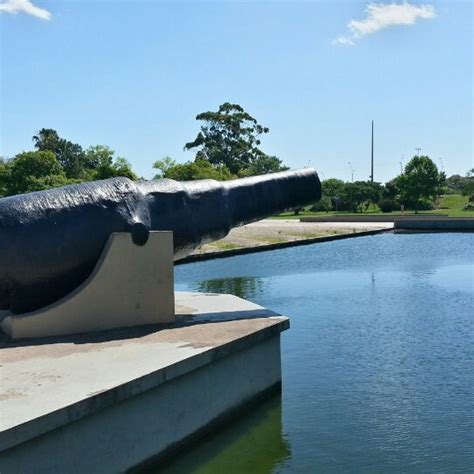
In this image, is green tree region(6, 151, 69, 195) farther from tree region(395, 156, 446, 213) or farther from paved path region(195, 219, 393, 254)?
tree region(395, 156, 446, 213)

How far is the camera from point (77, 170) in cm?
7019

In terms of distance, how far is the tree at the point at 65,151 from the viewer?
71.4 meters

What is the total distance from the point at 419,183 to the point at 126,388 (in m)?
59.5

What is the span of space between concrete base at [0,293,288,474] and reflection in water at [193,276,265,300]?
7.65 meters

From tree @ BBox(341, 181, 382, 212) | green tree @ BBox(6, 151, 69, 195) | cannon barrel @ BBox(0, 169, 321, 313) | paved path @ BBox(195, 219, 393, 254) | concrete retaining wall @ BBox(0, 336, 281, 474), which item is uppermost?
green tree @ BBox(6, 151, 69, 195)

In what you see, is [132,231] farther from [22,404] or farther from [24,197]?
[22,404]

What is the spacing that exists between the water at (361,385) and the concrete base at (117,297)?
151 centimetres

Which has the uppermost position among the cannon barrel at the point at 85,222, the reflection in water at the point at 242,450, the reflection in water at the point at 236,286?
the cannon barrel at the point at 85,222

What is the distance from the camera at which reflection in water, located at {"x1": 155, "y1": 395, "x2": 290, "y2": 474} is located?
5.66m

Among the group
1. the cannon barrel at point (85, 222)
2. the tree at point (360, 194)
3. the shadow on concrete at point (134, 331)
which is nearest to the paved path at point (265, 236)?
the cannon barrel at point (85, 222)

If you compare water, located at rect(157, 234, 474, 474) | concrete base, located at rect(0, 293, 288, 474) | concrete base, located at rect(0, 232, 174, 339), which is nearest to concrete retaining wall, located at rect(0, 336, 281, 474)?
concrete base, located at rect(0, 293, 288, 474)

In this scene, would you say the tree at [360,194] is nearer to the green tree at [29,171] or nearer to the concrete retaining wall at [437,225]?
the concrete retaining wall at [437,225]

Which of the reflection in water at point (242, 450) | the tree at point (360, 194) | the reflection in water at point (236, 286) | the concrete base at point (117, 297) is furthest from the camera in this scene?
the tree at point (360, 194)

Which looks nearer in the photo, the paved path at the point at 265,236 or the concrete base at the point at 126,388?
the concrete base at the point at 126,388
